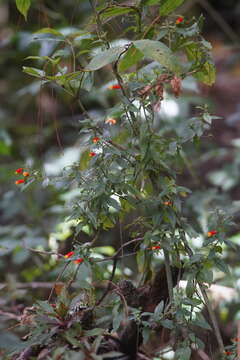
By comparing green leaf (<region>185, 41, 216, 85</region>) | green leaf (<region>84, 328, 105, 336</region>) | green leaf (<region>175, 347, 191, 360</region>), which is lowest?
green leaf (<region>175, 347, 191, 360</region>)

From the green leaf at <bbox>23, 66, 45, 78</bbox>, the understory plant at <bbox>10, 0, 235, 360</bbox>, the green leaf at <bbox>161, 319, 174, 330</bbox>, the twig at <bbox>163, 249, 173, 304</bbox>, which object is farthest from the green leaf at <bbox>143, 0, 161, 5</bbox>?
the green leaf at <bbox>161, 319, 174, 330</bbox>

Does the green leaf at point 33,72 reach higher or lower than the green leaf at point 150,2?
lower

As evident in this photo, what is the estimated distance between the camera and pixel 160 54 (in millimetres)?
818

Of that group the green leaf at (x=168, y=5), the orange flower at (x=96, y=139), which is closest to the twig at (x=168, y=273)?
the orange flower at (x=96, y=139)

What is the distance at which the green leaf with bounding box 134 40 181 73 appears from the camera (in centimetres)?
81

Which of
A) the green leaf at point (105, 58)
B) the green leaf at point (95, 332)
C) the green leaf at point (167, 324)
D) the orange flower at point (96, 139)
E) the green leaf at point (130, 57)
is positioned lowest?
the green leaf at point (167, 324)

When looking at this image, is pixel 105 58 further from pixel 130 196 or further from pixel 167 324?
pixel 167 324

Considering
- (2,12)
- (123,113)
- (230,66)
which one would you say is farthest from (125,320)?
(2,12)

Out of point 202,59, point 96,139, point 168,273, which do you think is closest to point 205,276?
point 168,273

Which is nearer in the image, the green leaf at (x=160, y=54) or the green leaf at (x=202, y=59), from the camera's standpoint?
the green leaf at (x=160, y=54)

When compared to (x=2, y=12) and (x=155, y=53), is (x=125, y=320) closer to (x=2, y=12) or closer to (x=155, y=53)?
(x=155, y=53)

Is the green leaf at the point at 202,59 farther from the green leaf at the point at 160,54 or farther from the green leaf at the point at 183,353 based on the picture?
the green leaf at the point at 183,353

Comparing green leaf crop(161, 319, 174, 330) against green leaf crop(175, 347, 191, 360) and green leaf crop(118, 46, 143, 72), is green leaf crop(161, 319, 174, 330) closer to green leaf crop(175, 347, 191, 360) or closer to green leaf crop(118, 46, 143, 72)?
green leaf crop(175, 347, 191, 360)

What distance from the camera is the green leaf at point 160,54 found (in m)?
0.81
